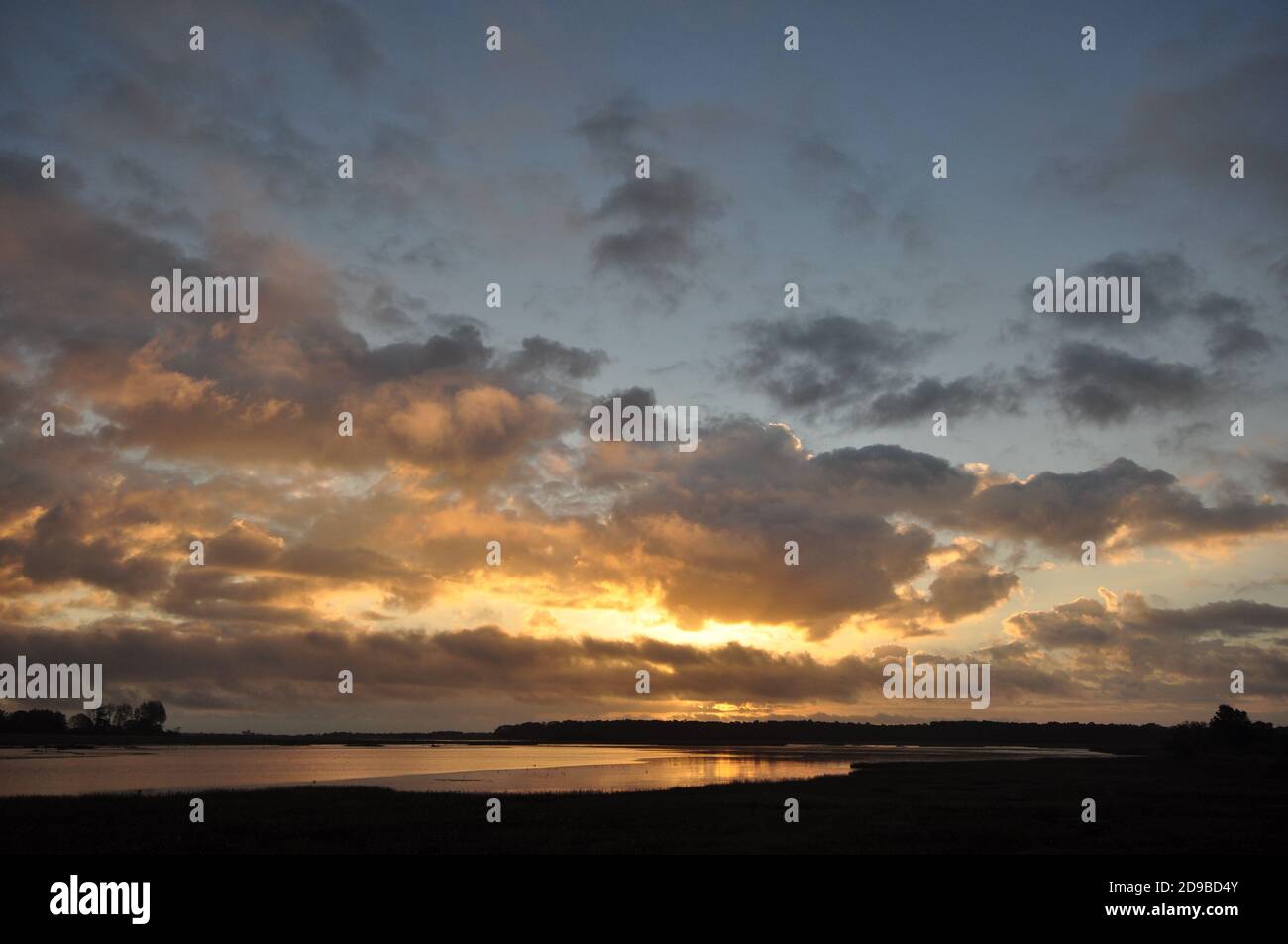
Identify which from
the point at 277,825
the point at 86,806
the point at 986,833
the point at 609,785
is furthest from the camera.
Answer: the point at 609,785

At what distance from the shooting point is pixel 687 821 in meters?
48.9

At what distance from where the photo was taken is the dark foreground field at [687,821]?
40250 mm

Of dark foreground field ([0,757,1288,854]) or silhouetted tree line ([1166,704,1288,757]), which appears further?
silhouetted tree line ([1166,704,1288,757])

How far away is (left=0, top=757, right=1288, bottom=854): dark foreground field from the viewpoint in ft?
132

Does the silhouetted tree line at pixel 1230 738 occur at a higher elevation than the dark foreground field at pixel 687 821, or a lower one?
lower

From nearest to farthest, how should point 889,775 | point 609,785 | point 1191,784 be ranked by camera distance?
1. point 1191,784
2. point 609,785
3. point 889,775

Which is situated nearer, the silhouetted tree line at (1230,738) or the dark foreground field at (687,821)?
the dark foreground field at (687,821)

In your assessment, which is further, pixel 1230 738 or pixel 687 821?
pixel 1230 738

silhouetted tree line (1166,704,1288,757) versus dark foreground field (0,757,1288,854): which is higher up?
dark foreground field (0,757,1288,854)
